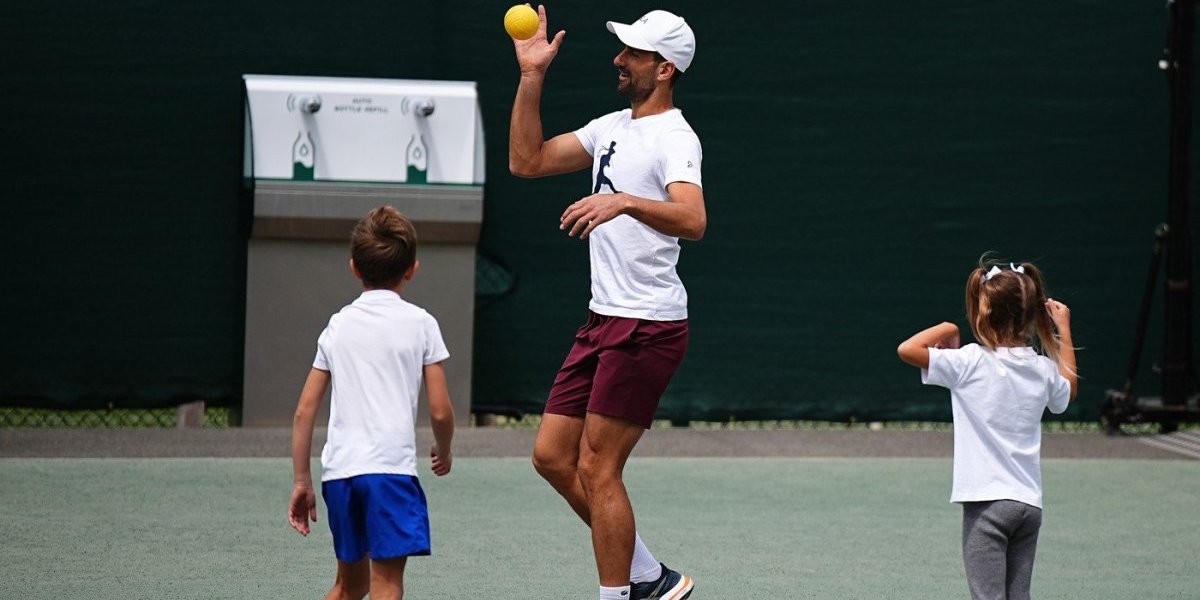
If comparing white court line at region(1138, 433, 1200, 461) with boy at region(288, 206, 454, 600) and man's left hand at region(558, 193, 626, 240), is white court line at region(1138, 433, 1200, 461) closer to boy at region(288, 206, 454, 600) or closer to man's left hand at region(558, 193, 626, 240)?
man's left hand at region(558, 193, 626, 240)

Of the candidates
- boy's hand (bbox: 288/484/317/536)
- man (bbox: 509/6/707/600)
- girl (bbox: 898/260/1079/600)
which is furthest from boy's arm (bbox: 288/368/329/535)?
girl (bbox: 898/260/1079/600)

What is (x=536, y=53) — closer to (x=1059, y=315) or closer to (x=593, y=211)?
(x=593, y=211)

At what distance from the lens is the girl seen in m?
3.77

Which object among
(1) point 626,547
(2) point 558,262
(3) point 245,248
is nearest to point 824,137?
(2) point 558,262

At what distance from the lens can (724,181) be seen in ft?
26.3

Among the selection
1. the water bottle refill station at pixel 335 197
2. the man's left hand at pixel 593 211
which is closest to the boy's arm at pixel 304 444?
the man's left hand at pixel 593 211

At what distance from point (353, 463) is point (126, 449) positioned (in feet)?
12.4

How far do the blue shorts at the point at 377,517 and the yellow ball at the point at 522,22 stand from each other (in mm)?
1622

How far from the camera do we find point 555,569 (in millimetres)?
5051

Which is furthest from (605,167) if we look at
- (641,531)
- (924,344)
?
(641,531)

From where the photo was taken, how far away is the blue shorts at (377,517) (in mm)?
3533

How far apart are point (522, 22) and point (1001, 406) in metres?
1.79

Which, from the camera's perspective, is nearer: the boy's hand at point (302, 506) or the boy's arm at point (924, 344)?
the boy's hand at point (302, 506)

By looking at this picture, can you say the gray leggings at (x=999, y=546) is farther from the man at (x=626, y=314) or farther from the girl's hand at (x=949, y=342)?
the man at (x=626, y=314)
